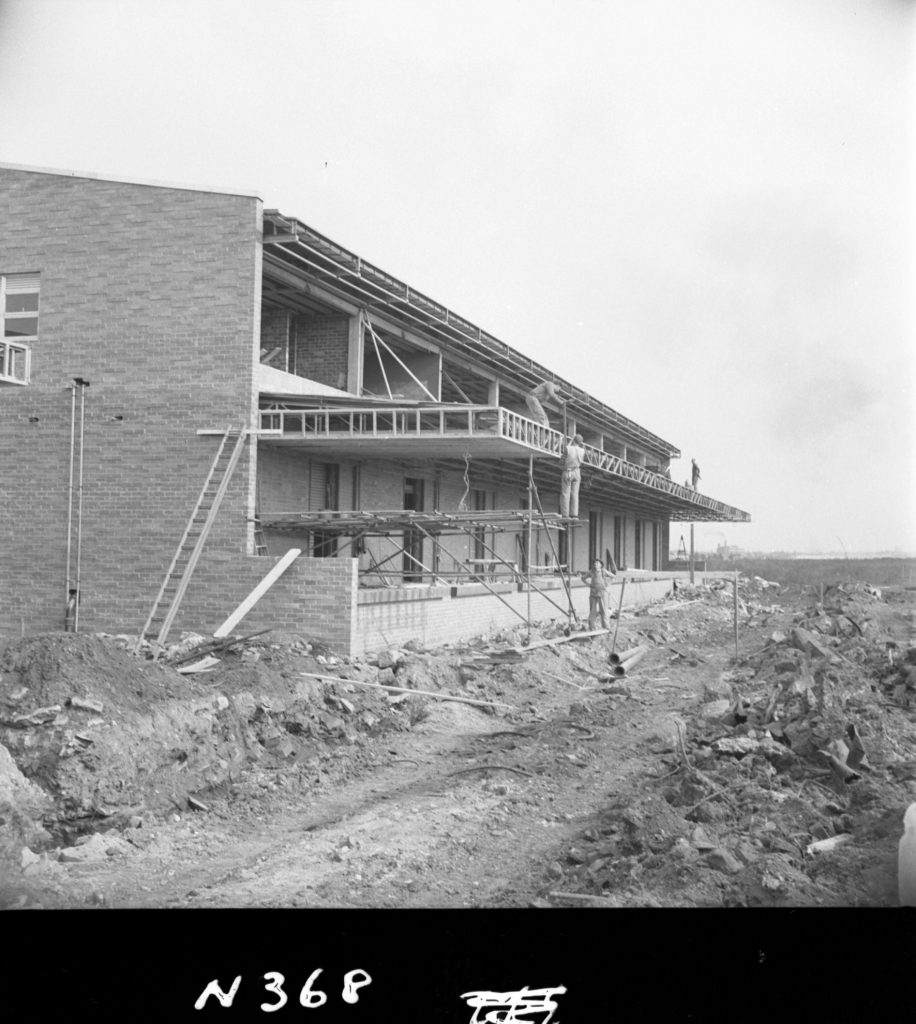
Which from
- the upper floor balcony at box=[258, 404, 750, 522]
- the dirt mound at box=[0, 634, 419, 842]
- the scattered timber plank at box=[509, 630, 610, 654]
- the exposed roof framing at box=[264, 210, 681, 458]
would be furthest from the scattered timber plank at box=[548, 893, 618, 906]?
the exposed roof framing at box=[264, 210, 681, 458]

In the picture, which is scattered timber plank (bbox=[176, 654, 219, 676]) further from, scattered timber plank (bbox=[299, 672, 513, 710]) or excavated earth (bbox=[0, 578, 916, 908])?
scattered timber plank (bbox=[299, 672, 513, 710])

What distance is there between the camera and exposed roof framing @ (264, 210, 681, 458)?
15727mm

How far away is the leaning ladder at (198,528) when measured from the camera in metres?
14.7

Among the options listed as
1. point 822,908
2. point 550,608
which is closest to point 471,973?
point 822,908

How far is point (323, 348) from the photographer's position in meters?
19.2

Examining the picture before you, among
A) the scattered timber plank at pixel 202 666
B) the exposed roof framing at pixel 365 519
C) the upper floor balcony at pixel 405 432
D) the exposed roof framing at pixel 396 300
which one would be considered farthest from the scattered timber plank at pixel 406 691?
the exposed roof framing at pixel 396 300

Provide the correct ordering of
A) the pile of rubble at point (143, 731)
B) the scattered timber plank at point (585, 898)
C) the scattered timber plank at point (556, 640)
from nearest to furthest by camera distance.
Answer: the scattered timber plank at point (585, 898)
the pile of rubble at point (143, 731)
the scattered timber plank at point (556, 640)

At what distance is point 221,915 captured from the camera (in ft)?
17.7

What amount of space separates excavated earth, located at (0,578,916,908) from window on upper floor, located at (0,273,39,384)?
17.9ft

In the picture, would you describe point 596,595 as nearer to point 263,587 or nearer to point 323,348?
point 323,348

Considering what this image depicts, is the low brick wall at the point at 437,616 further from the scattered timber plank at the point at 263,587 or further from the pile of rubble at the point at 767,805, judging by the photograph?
the pile of rubble at the point at 767,805

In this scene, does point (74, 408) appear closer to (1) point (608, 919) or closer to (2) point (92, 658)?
(2) point (92, 658)

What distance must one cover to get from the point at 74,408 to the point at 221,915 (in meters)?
12.2

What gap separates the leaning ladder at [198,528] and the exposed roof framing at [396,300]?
348cm
